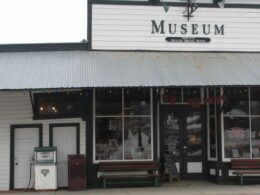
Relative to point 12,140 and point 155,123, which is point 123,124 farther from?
point 12,140

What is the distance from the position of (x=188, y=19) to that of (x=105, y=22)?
2.80m

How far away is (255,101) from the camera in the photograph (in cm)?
1738

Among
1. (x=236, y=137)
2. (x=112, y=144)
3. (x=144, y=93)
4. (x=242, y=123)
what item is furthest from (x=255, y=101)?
(x=112, y=144)

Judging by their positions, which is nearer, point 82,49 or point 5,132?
point 5,132

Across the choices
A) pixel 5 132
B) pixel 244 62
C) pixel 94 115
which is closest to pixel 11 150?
pixel 5 132

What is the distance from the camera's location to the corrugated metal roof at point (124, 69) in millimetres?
15398

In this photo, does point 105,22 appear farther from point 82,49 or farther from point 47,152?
point 47,152

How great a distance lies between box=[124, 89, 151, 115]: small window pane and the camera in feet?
56.1

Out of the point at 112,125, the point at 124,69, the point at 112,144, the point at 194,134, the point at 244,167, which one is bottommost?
the point at 244,167

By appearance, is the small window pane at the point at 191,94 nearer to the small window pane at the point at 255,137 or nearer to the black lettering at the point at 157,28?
the small window pane at the point at 255,137

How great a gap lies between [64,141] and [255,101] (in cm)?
631

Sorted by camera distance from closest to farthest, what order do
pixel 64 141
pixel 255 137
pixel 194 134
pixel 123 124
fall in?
pixel 64 141 < pixel 123 124 < pixel 255 137 < pixel 194 134

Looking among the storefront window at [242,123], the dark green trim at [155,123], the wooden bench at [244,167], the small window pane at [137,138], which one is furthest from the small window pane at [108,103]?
the wooden bench at [244,167]

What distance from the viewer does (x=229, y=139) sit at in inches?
675
